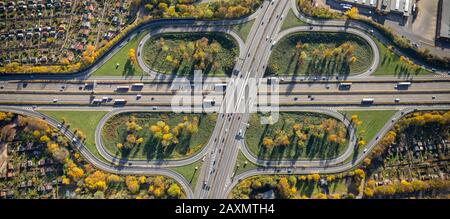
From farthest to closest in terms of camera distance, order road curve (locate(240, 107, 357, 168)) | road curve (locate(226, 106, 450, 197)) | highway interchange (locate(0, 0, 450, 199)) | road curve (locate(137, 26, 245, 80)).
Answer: road curve (locate(137, 26, 245, 80)), highway interchange (locate(0, 0, 450, 199)), road curve (locate(240, 107, 357, 168)), road curve (locate(226, 106, 450, 197))

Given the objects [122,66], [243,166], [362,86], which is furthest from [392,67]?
[122,66]

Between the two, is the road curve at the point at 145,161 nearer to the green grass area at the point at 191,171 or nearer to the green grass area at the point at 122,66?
the green grass area at the point at 191,171

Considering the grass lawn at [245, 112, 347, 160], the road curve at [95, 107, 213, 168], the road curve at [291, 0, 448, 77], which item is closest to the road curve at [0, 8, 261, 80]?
the road curve at [291, 0, 448, 77]

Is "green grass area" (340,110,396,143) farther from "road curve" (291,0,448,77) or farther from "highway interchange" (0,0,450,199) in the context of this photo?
"road curve" (291,0,448,77)

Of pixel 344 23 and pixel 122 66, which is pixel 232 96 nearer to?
pixel 122 66

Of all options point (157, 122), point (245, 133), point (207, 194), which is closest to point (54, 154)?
point (157, 122)
